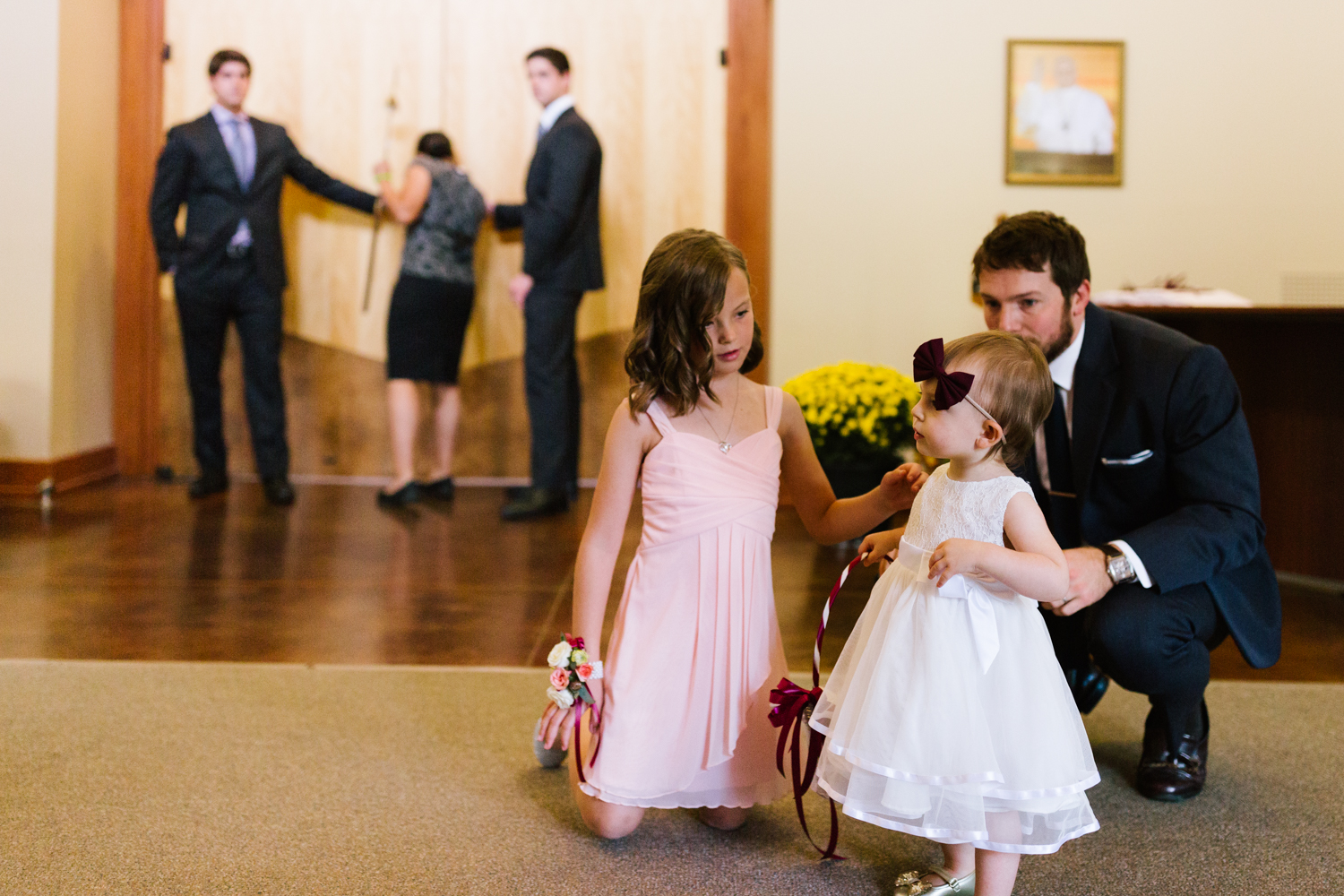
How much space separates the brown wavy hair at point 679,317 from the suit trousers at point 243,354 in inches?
139

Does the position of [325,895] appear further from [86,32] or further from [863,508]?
[86,32]

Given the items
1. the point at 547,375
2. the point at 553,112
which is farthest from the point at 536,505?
the point at 553,112

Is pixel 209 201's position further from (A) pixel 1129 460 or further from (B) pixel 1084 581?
(B) pixel 1084 581

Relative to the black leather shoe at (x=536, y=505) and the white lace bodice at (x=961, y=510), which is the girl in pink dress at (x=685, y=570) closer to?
the white lace bodice at (x=961, y=510)

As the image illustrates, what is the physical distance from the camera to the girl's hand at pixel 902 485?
5.59ft

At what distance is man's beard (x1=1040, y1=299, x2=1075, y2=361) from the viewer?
1981 millimetres

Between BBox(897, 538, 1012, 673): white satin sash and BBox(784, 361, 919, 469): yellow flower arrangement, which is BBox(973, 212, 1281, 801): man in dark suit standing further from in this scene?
BBox(784, 361, 919, 469): yellow flower arrangement

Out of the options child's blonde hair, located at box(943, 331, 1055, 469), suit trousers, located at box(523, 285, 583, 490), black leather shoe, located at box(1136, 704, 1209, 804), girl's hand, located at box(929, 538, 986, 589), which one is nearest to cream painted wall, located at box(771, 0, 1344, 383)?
suit trousers, located at box(523, 285, 583, 490)

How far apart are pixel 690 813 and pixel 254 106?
14.6 ft

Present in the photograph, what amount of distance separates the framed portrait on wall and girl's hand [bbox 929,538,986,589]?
3866 millimetres

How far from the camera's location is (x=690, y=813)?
1.89 metres

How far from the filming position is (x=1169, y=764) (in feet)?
6.36

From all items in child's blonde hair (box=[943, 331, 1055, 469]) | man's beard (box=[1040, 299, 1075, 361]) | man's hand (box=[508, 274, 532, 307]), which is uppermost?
man's hand (box=[508, 274, 532, 307])

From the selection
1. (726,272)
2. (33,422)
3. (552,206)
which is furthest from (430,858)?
(33,422)
